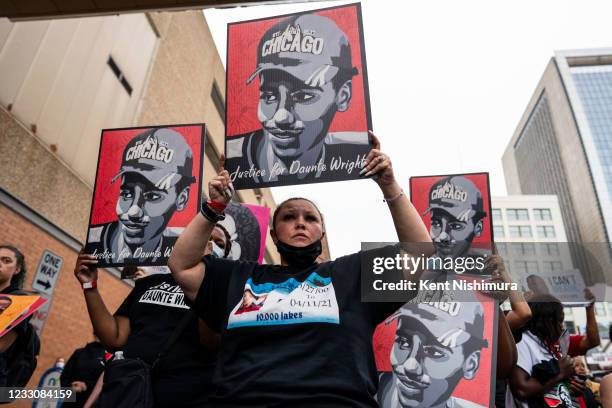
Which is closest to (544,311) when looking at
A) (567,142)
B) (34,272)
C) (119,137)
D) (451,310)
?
(451,310)

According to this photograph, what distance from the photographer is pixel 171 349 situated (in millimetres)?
2139

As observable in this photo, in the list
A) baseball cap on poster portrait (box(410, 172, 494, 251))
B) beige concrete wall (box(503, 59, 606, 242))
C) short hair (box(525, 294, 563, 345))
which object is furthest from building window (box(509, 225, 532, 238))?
short hair (box(525, 294, 563, 345))

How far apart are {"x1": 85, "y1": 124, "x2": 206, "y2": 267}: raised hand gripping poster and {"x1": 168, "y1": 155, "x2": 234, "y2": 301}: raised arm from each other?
857mm

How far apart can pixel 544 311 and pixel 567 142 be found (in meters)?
85.2

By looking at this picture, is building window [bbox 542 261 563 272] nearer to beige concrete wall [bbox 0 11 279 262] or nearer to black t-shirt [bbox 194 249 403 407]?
black t-shirt [bbox 194 249 403 407]

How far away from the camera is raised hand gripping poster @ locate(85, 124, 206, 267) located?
8.93 ft

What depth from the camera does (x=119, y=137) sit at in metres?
3.16

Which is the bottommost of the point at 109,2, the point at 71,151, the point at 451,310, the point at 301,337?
the point at 301,337

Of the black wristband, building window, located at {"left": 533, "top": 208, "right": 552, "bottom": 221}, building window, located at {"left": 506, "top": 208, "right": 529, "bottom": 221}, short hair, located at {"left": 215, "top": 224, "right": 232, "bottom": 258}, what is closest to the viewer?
the black wristband

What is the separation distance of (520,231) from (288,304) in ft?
229

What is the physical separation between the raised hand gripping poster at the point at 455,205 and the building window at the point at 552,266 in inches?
26.0

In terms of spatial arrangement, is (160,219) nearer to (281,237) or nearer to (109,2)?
(281,237)

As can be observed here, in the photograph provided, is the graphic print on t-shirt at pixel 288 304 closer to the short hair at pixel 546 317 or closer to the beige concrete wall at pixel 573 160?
the short hair at pixel 546 317

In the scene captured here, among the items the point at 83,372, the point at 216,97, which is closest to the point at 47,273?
the point at 83,372
